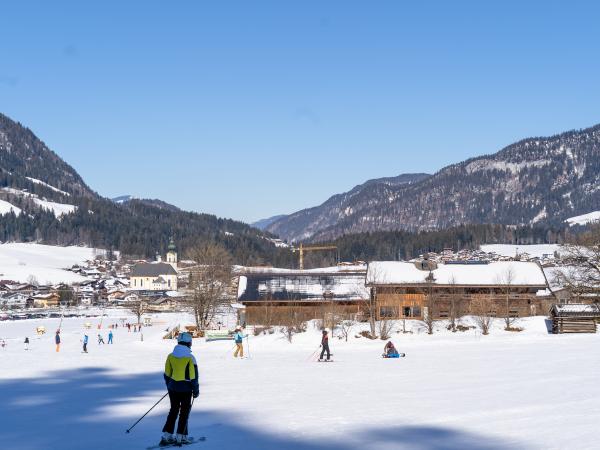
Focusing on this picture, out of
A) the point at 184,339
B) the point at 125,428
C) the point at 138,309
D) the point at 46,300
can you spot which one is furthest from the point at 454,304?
the point at 46,300

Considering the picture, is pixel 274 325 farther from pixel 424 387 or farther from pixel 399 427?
pixel 399 427

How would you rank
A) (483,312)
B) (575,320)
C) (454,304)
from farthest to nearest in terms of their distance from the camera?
(454,304) < (483,312) < (575,320)

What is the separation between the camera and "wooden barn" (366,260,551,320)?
55250mm

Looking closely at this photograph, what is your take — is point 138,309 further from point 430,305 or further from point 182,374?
point 182,374

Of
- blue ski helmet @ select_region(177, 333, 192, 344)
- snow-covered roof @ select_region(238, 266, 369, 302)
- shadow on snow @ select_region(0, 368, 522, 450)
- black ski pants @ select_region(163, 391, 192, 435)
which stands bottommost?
shadow on snow @ select_region(0, 368, 522, 450)

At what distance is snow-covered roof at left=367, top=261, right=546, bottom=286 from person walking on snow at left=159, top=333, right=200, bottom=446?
1836 inches

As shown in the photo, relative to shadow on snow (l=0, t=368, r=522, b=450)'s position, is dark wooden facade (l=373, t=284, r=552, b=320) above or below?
above

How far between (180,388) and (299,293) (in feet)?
162

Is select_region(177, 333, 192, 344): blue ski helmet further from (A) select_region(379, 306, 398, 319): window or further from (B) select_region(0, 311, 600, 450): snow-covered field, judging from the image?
(A) select_region(379, 306, 398, 319): window

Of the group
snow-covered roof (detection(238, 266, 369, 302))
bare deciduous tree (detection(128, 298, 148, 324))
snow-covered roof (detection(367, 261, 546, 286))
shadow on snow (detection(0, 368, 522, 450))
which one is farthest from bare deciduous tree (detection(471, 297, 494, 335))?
bare deciduous tree (detection(128, 298, 148, 324))

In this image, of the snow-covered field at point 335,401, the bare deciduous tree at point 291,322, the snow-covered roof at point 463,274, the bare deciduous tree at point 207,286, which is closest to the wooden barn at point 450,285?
the snow-covered roof at point 463,274

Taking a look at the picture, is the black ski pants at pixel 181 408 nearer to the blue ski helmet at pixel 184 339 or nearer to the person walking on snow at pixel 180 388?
the person walking on snow at pixel 180 388

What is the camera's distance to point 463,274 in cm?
5759

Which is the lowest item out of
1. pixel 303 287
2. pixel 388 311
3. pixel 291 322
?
pixel 291 322
